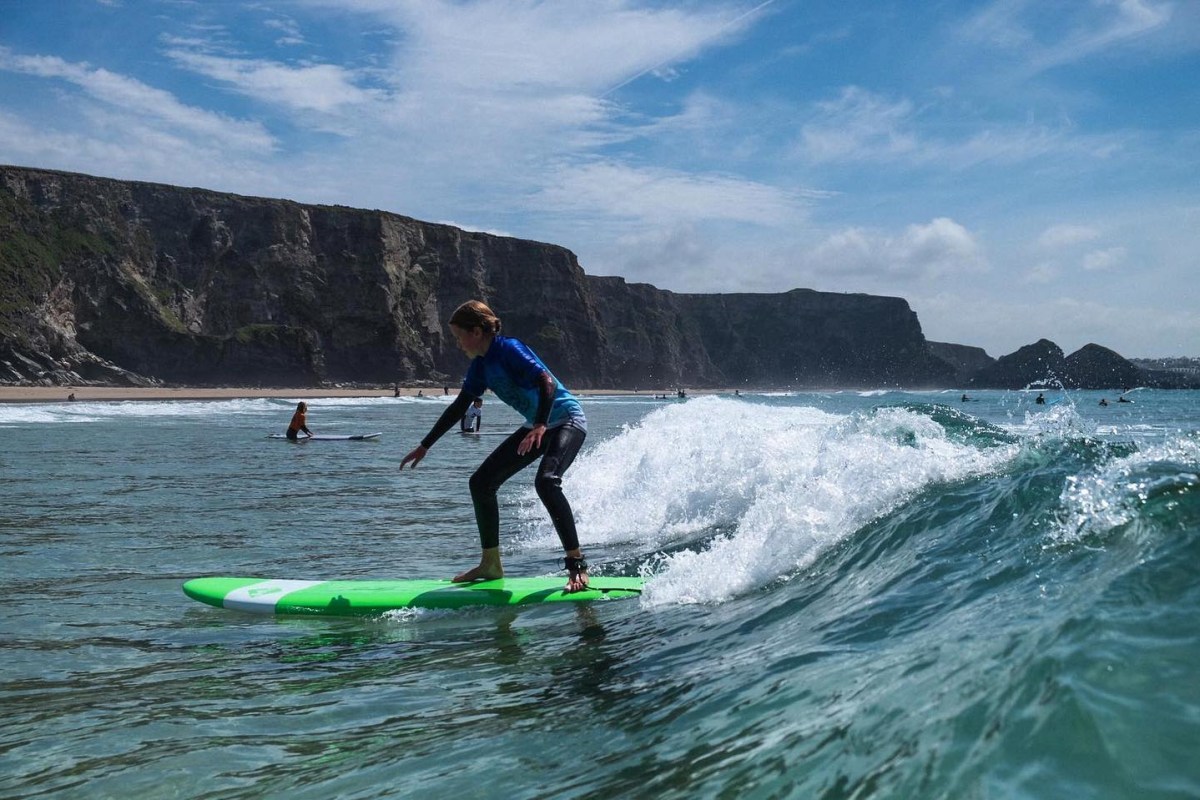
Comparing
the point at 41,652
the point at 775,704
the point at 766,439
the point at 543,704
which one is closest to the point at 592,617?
the point at 543,704

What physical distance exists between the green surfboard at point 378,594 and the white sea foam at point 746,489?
57 cm

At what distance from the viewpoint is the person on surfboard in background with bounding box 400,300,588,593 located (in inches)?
257

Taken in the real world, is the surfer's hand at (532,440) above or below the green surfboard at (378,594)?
above

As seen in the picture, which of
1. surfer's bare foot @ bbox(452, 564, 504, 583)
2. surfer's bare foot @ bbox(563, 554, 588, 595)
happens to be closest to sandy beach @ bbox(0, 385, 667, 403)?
surfer's bare foot @ bbox(452, 564, 504, 583)

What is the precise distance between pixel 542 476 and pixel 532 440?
0.33 m

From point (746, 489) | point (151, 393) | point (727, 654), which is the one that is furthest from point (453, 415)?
point (151, 393)

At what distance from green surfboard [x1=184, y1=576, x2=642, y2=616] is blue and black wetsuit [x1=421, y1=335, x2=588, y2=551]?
361 mm

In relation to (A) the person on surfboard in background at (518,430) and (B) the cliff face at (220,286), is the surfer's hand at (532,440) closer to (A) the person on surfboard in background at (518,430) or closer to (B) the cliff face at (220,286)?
(A) the person on surfboard in background at (518,430)

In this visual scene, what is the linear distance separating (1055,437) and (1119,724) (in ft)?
16.1

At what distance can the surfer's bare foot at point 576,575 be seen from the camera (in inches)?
257

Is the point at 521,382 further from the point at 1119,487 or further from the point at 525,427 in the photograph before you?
the point at 1119,487

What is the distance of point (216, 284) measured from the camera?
9650cm

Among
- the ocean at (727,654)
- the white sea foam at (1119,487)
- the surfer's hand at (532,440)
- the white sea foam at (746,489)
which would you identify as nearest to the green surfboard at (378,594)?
the ocean at (727,654)

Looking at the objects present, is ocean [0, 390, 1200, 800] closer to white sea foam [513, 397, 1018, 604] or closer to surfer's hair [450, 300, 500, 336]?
white sea foam [513, 397, 1018, 604]
